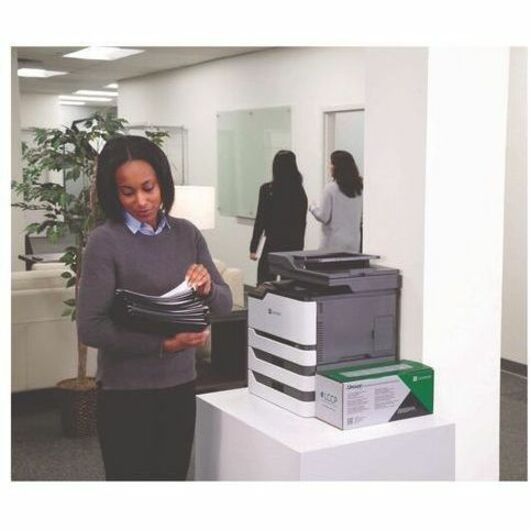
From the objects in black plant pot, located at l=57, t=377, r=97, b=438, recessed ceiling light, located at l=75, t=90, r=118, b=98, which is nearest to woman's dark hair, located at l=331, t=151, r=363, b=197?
black plant pot, located at l=57, t=377, r=97, b=438

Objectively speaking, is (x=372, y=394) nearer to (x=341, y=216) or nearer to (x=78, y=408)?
(x=78, y=408)

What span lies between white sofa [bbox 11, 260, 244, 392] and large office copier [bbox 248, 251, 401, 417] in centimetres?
200

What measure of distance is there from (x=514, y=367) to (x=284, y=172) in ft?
5.65

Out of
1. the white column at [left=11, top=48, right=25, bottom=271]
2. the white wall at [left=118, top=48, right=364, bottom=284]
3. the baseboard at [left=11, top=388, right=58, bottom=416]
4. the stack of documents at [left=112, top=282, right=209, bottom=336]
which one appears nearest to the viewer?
the stack of documents at [left=112, top=282, right=209, bottom=336]

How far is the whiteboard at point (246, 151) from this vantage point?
22.3 feet

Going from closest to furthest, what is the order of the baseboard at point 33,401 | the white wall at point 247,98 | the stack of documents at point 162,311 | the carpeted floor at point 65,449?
1. the stack of documents at point 162,311
2. the carpeted floor at point 65,449
3. the baseboard at point 33,401
4. the white wall at point 247,98

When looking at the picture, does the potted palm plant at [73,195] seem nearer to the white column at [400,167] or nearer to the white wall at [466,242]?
the white column at [400,167]

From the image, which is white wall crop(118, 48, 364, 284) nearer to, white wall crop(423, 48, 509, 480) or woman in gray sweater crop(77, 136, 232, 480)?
white wall crop(423, 48, 509, 480)

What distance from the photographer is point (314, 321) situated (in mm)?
1951

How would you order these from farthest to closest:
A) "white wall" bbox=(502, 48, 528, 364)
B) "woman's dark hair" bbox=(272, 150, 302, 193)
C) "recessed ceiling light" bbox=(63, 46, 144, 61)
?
"recessed ceiling light" bbox=(63, 46, 144, 61), "woman's dark hair" bbox=(272, 150, 302, 193), "white wall" bbox=(502, 48, 528, 364)

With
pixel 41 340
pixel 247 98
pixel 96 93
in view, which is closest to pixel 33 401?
pixel 41 340

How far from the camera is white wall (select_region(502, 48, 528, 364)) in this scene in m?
4.43

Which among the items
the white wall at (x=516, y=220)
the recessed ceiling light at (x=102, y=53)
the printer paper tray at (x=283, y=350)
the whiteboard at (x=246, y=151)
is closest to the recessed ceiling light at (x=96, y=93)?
the recessed ceiling light at (x=102, y=53)

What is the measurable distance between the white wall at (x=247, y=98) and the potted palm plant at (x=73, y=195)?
106 inches
